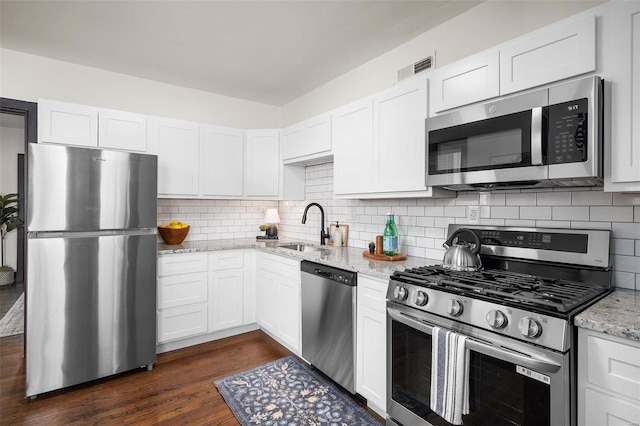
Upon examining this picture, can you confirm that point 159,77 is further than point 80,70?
Yes

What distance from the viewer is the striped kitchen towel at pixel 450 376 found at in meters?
1.44

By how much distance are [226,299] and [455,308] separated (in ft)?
7.98

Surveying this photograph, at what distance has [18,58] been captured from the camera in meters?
2.94

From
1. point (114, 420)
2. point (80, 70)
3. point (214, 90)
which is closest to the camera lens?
point (114, 420)

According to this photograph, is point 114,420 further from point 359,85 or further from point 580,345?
point 359,85

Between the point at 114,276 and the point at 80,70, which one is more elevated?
the point at 80,70

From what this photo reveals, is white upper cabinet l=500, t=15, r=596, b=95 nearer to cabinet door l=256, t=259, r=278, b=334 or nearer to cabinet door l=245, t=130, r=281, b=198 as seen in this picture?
cabinet door l=256, t=259, r=278, b=334

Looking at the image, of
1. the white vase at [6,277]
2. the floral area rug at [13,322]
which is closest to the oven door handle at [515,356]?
the floral area rug at [13,322]

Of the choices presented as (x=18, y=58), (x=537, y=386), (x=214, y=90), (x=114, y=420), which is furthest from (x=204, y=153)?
(x=537, y=386)

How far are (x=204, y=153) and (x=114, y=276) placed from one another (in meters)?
1.52

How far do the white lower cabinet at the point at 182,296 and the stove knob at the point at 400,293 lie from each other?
2056 millimetres

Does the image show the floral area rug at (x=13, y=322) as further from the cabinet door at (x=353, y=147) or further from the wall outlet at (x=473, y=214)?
the wall outlet at (x=473, y=214)

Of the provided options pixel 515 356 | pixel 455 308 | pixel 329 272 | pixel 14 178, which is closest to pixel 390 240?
pixel 329 272

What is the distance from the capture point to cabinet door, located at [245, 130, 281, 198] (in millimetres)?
3758
